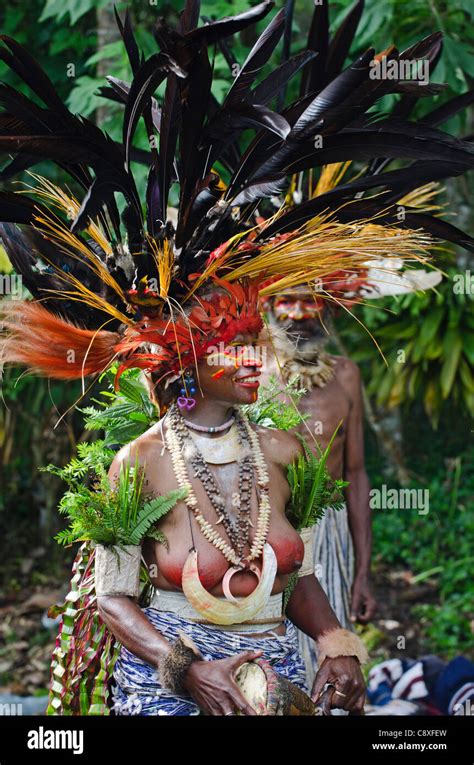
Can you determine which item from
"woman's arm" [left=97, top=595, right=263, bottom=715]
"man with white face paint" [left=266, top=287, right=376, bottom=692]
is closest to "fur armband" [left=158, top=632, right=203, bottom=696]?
"woman's arm" [left=97, top=595, right=263, bottom=715]

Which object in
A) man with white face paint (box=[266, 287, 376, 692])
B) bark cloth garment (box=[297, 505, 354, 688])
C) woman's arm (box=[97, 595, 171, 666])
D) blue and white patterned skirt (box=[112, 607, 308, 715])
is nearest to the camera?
woman's arm (box=[97, 595, 171, 666])

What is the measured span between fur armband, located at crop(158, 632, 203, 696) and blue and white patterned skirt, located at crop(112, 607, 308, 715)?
0.35ft

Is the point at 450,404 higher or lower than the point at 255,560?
higher

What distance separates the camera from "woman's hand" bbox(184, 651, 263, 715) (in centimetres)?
286

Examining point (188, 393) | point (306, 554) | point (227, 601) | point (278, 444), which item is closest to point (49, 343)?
point (188, 393)

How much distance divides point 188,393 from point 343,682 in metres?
0.99

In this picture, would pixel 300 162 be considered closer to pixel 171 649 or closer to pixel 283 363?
pixel 171 649

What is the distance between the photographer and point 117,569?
3.06 metres

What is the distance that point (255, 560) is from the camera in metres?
3.12

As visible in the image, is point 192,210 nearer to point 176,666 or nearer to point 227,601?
point 227,601

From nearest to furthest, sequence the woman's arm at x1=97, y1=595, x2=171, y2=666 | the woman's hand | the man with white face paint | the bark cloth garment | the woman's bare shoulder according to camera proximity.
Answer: the woman's hand → the woman's arm at x1=97, y1=595, x2=171, y2=666 → the woman's bare shoulder → the man with white face paint → the bark cloth garment

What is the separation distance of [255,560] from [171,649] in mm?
364

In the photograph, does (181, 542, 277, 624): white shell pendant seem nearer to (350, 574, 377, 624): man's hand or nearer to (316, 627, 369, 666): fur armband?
(316, 627, 369, 666): fur armband

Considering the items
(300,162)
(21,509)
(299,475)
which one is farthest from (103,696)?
(21,509)
